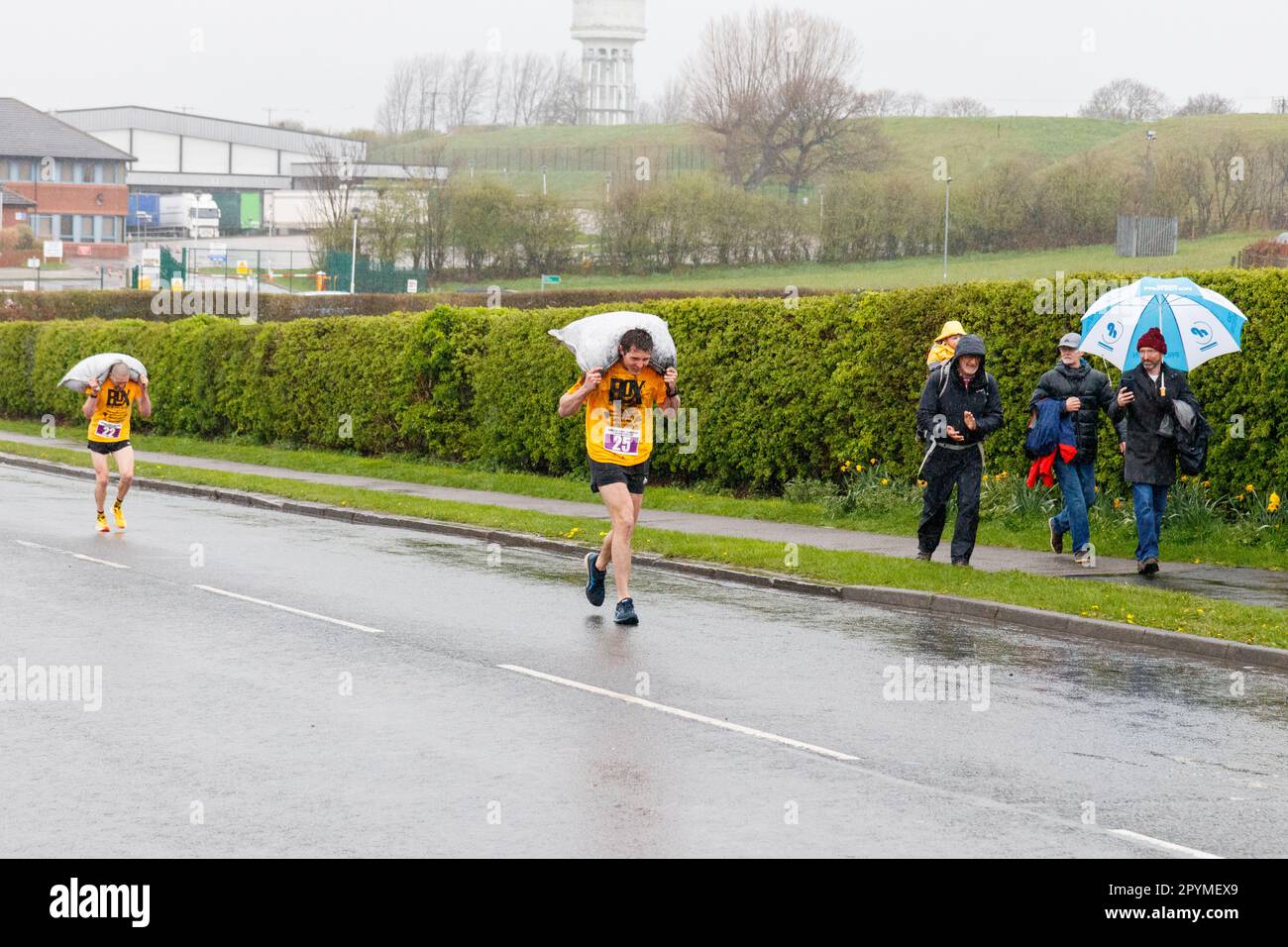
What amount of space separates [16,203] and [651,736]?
95459mm

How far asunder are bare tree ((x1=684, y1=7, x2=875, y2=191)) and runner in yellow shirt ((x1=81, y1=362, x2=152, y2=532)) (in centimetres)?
8959

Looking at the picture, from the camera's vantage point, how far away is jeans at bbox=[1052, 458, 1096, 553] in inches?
609

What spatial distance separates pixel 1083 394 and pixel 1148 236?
54904mm

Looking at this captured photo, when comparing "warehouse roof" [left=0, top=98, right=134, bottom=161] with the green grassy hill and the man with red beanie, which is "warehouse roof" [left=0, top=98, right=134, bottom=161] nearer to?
the green grassy hill

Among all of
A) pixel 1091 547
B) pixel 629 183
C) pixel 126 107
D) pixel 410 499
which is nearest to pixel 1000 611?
pixel 1091 547

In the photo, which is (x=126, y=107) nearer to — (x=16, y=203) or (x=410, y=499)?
(x=16, y=203)

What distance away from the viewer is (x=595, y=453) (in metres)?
12.5

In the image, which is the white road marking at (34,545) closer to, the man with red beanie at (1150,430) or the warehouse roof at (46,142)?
the man with red beanie at (1150,430)

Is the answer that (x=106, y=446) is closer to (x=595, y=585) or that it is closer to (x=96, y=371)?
(x=96, y=371)

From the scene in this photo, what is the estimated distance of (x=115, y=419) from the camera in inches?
730

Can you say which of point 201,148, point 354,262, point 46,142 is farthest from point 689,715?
point 201,148

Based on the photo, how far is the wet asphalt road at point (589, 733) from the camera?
687 centimetres

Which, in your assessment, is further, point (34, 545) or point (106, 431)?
point (106, 431)

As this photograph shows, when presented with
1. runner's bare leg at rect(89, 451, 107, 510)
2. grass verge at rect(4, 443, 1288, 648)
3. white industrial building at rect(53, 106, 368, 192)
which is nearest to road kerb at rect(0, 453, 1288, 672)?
grass verge at rect(4, 443, 1288, 648)
